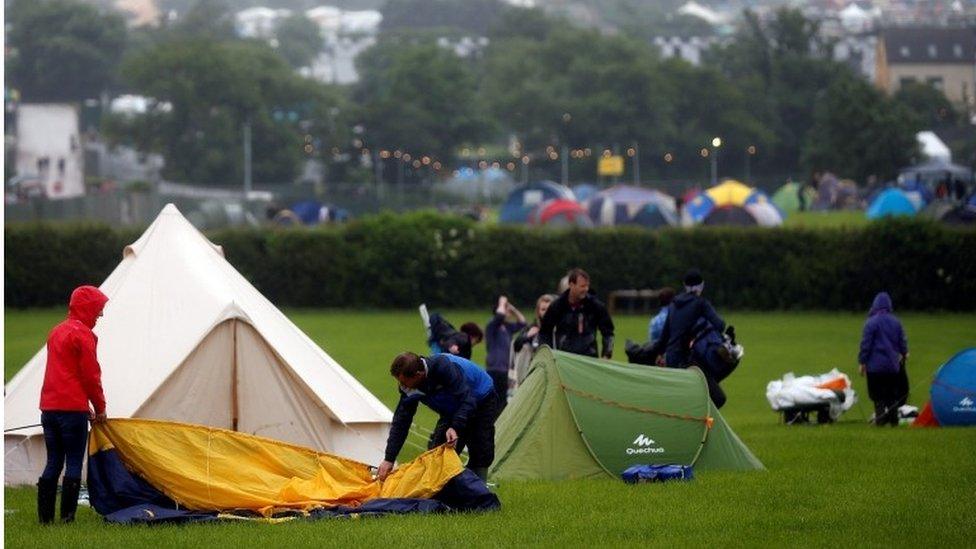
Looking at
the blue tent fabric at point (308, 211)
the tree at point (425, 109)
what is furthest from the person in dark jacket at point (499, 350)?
the tree at point (425, 109)

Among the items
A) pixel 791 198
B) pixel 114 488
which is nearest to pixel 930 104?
pixel 791 198

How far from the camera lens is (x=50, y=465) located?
13.4 meters

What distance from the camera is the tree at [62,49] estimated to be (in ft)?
585

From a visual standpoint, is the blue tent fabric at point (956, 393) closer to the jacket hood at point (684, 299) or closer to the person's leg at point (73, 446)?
the jacket hood at point (684, 299)

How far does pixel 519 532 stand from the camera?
1288cm

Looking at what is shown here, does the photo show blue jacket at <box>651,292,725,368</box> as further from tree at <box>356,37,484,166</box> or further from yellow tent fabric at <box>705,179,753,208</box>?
tree at <box>356,37,484,166</box>

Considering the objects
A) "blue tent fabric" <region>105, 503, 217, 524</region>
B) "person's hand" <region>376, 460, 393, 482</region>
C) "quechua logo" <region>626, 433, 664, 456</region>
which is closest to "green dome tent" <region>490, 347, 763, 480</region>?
"quechua logo" <region>626, 433, 664, 456</region>

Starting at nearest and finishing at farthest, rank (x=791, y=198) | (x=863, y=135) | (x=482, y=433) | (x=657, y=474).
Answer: (x=482, y=433) → (x=657, y=474) → (x=791, y=198) → (x=863, y=135)

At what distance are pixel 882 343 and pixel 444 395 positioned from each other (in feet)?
28.9

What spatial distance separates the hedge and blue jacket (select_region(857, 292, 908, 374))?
22933 millimetres

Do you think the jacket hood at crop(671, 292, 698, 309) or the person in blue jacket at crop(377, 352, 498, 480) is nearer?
the person in blue jacket at crop(377, 352, 498, 480)

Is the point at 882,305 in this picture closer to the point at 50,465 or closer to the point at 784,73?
the point at 50,465

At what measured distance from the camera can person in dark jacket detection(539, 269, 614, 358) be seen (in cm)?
1744

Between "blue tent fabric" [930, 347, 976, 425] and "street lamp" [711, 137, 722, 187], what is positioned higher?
"street lamp" [711, 137, 722, 187]
